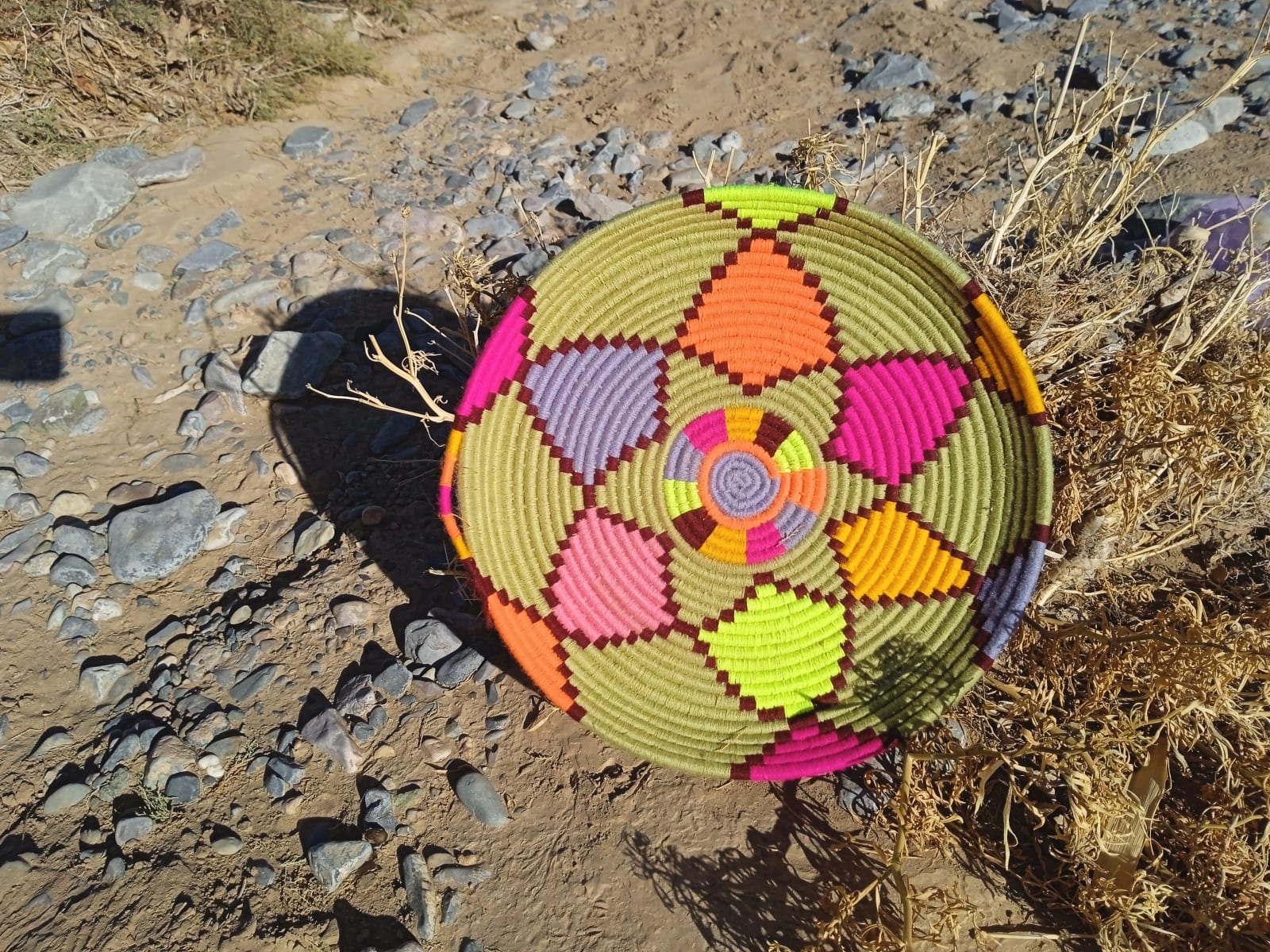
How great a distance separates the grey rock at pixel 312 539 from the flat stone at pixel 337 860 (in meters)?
0.91

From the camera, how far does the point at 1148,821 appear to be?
1.73 metres

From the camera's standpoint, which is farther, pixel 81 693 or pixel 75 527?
pixel 75 527

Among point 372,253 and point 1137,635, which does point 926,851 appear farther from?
point 372,253

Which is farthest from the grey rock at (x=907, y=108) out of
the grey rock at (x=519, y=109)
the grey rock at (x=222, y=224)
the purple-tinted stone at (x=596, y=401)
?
the grey rock at (x=222, y=224)

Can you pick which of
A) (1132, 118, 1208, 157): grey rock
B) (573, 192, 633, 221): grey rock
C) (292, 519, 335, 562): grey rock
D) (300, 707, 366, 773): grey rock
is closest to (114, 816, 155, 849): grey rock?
(300, 707, 366, 773): grey rock

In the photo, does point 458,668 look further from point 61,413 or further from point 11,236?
point 11,236

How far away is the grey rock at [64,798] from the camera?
6.17 feet

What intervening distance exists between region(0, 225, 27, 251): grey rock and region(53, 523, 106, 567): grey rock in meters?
1.63

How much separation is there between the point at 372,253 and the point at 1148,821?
323cm

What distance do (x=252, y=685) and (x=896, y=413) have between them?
1.75 meters

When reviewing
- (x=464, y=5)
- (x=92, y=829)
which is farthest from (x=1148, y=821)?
(x=464, y=5)

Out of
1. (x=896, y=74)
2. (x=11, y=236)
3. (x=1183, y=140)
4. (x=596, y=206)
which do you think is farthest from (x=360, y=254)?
(x=1183, y=140)

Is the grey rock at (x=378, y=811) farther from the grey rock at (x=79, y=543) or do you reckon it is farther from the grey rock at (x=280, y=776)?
the grey rock at (x=79, y=543)

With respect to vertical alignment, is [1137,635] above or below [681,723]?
above
